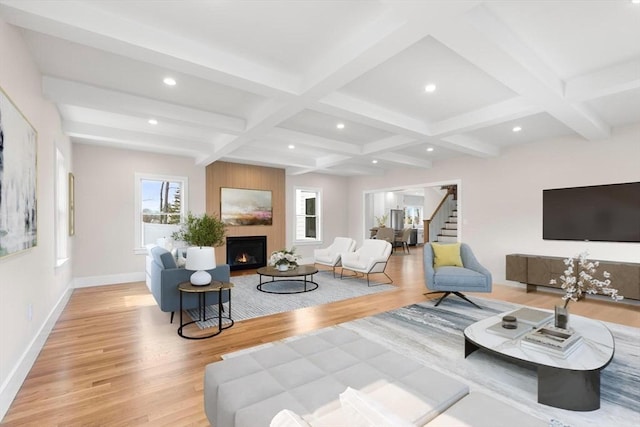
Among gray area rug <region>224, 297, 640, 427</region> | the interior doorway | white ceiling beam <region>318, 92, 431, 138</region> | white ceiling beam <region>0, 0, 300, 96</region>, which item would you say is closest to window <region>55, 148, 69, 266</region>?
white ceiling beam <region>0, 0, 300, 96</region>

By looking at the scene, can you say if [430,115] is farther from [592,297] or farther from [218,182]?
[218,182]

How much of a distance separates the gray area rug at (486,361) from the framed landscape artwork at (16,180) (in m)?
1.96

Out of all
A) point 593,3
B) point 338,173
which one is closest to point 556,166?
point 593,3

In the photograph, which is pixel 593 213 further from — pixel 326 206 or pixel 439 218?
pixel 326 206

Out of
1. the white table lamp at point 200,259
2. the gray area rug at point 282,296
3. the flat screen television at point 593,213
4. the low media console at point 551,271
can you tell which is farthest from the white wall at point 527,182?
the white table lamp at point 200,259

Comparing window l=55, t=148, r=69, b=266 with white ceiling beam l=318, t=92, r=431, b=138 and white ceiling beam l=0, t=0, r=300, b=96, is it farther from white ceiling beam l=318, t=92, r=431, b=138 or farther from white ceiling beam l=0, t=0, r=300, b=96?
white ceiling beam l=318, t=92, r=431, b=138

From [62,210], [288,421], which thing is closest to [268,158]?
[62,210]

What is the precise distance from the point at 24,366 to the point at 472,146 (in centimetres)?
651

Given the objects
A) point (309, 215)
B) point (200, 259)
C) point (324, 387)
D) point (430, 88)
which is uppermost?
point (430, 88)

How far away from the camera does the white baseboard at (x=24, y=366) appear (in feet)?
6.81

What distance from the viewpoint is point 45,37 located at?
251cm

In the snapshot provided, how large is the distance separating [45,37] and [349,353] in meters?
3.42

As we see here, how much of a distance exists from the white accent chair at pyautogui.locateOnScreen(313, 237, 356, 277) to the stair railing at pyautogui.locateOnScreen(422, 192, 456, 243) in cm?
427

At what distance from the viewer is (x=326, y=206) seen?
9430mm
